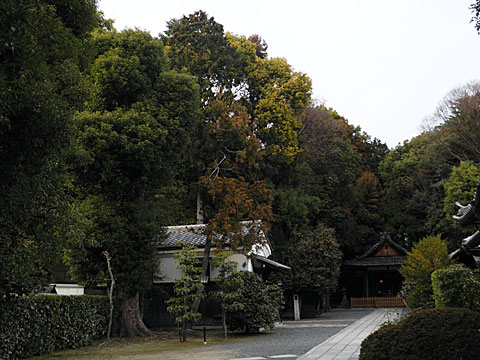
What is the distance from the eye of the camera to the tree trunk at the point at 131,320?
51.6 feet

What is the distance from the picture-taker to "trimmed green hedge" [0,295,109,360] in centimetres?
1058

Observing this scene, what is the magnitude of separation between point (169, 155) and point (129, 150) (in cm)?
157

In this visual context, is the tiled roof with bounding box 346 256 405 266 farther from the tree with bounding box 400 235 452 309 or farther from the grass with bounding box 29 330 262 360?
the grass with bounding box 29 330 262 360

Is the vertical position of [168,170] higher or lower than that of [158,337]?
higher

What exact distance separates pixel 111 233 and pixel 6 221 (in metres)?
7.29

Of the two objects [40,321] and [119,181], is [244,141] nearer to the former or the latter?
[119,181]

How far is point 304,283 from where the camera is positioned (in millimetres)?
24609

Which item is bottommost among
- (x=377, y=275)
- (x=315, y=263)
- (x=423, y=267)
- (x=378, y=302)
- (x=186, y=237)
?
(x=378, y=302)

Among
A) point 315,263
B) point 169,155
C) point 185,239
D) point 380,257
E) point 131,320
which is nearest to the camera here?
point 169,155

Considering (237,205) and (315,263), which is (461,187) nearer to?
(315,263)

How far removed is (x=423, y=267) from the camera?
58.9ft

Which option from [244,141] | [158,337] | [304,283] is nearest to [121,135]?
[244,141]

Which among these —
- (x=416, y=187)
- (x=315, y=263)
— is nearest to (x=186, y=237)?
(x=315, y=263)

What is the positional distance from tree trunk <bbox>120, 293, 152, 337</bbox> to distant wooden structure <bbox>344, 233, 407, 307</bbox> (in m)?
20.4
